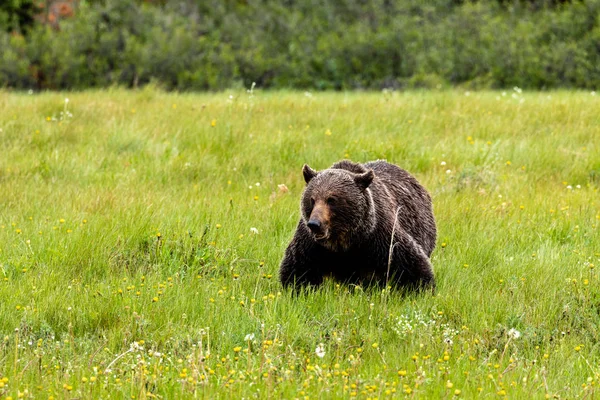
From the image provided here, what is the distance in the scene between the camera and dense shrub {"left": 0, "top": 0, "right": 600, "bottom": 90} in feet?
67.2

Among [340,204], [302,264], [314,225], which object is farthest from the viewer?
[302,264]

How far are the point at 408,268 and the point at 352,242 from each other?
45 centimetres

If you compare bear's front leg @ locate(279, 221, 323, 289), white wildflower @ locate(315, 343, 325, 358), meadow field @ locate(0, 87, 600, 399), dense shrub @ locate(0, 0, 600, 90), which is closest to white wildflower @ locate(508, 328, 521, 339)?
meadow field @ locate(0, 87, 600, 399)

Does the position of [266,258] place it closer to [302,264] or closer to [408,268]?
[302,264]

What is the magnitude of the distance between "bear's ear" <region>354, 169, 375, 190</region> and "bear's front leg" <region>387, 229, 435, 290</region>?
0.45 m

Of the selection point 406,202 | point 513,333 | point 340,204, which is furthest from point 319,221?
point 406,202

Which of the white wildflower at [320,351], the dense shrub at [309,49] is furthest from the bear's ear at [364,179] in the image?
the dense shrub at [309,49]

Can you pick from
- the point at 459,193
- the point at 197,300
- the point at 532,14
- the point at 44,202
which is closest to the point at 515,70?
the point at 532,14

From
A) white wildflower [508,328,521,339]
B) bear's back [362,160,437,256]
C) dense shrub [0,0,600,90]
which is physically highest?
bear's back [362,160,437,256]

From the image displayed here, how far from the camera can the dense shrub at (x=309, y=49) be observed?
20.5 m

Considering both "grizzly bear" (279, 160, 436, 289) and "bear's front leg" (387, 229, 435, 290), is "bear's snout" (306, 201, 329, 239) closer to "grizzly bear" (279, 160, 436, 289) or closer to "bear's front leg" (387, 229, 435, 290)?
"grizzly bear" (279, 160, 436, 289)

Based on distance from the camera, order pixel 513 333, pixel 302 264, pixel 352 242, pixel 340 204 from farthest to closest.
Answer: pixel 302 264
pixel 352 242
pixel 340 204
pixel 513 333

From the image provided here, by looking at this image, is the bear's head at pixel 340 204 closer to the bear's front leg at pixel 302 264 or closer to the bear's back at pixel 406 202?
the bear's front leg at pixel 302 264

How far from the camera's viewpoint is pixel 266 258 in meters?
6.97
